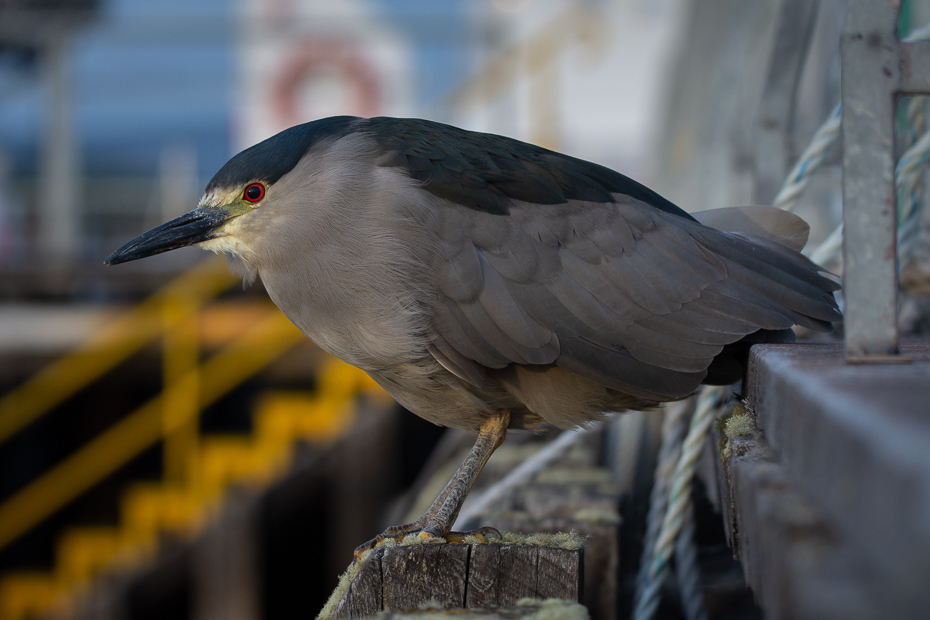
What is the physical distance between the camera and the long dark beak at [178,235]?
189cm

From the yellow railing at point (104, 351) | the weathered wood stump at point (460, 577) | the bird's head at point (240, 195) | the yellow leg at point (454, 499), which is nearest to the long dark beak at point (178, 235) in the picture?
the bird's head at point (240, 195)

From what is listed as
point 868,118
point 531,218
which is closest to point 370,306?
point 531,218

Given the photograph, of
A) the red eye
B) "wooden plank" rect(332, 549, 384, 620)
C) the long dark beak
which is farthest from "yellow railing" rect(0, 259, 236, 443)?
"wooden plank" rect(332, 549, 384, 620)

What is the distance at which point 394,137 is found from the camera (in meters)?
1.81

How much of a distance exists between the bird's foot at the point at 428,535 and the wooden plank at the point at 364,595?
0.22 metres

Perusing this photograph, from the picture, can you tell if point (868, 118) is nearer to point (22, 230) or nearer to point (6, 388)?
point (6, 388)

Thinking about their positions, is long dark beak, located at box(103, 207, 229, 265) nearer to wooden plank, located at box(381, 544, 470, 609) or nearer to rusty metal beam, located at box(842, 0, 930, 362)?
wooden plank, located at box(381, 544, 470, 609)

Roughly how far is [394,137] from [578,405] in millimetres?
685

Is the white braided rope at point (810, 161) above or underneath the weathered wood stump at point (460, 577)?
above

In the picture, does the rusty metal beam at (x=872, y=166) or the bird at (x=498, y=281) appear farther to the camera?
the bird at (x=498, y=281)

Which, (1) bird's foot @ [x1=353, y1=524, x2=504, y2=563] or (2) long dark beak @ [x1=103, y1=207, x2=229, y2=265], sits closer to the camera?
(1) bird's foot @ [x1=353, y1=524, x2=504, y2=563]

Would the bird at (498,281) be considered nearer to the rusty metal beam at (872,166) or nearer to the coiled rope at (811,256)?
the coiled rope at (811,256)

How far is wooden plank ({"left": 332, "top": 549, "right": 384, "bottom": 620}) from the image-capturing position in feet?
4.23

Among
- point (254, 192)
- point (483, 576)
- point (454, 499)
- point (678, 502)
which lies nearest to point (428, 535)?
point (454, 499)
